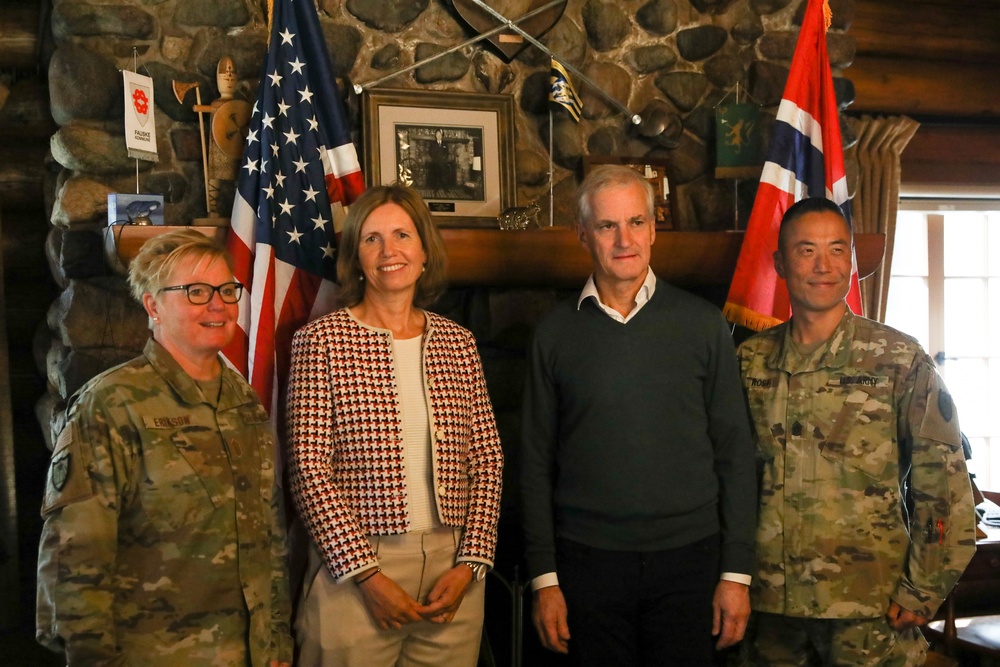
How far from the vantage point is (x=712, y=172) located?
3100 millimetres

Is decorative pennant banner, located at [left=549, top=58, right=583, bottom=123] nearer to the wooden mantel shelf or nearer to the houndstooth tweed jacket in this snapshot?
the wooden mantel shelf

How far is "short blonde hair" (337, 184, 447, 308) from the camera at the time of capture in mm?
2109

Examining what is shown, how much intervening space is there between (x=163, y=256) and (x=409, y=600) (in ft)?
2.86

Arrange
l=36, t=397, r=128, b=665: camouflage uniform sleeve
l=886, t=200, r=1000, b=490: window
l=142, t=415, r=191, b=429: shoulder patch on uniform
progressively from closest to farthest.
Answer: l=36, t=397, r=128, b=665: camouflage uniform sleeve, l=142, t=415, r=191, b=429: shoulder patch on uniform, l=886, t=200, r=1000, b=490: window

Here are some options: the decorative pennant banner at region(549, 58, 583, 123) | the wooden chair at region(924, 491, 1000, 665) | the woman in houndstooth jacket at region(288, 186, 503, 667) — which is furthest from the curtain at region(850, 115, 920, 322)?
the woman in houndstooth jacket at region(288, 186, 503, 667)

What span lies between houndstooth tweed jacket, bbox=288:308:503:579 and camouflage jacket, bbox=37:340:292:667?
16 cm

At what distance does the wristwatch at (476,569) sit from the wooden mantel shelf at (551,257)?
2.98 ft

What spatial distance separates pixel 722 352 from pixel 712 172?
1183 mm

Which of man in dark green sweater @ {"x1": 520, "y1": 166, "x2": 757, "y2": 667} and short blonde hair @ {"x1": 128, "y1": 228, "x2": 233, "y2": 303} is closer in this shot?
short blonde hair @ {"x1": 128, "y1": 228, "x2": 233, "y2": 303}

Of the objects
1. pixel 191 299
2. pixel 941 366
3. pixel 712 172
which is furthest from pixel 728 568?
pixel 941 366

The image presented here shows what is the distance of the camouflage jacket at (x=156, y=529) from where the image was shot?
1.54 meters

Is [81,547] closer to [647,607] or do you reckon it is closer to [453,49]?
[647,607]

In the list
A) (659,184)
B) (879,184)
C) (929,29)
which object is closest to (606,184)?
(659,184)

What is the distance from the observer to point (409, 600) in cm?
193
